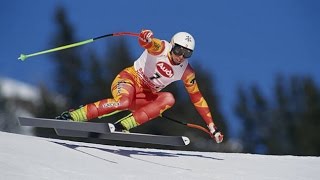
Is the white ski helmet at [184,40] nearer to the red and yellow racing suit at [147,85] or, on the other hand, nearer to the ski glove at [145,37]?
the red and yellow racing suit at [147,85]

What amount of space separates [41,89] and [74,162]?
27539 millimetres

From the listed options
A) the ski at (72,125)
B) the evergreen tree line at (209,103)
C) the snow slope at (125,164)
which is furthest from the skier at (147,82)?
the evergreen tree line at (209,103)

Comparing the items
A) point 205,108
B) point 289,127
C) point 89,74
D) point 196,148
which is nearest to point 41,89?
point 89,74

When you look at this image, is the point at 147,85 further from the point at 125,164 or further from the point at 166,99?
the point at 125,164

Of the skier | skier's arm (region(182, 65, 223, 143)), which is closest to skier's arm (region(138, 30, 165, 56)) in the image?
the skier

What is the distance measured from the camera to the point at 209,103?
110 feet

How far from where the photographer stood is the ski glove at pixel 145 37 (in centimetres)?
776

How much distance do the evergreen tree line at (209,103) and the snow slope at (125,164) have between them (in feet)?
67.1

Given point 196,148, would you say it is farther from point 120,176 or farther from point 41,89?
point 120,176

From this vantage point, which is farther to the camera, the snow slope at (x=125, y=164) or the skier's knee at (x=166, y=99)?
the skier's knee at (x=166, y=99)

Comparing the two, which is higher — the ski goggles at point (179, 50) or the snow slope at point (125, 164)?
the ski goggles at point (179, 50)

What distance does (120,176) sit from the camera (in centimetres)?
634

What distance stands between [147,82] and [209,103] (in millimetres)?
25359

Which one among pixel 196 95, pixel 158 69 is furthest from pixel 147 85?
pixel 196 95
